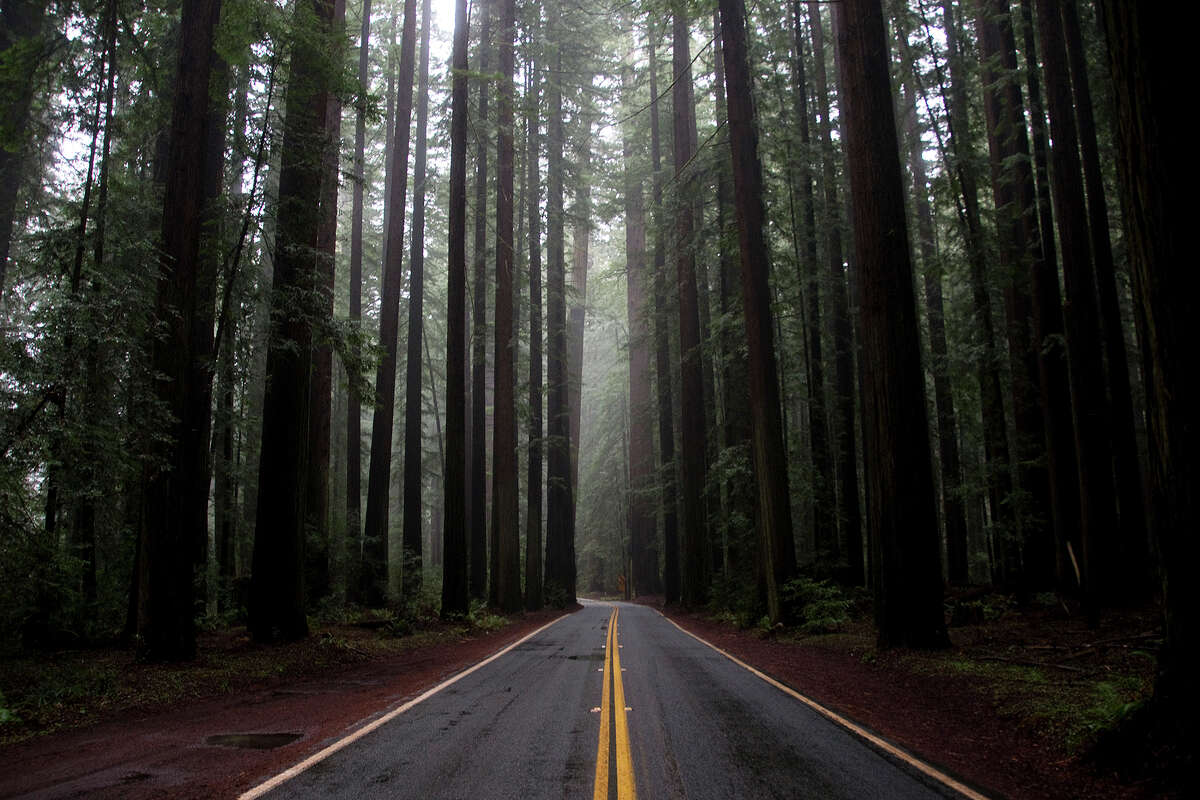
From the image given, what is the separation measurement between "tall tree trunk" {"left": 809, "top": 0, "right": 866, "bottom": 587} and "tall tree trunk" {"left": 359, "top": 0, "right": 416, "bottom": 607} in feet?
41.4

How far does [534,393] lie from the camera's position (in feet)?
81.3

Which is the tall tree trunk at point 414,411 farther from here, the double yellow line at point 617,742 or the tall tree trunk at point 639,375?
the double yellow line at point 617,742

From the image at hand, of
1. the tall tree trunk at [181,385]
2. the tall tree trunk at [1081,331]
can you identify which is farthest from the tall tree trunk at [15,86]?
the tall tree trunk at [1081,331]

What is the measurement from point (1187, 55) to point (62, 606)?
15662 millimetres

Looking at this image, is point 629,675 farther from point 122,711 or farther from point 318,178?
point 318,178

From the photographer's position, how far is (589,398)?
58.5m

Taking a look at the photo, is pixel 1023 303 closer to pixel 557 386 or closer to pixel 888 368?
pixel 888 368

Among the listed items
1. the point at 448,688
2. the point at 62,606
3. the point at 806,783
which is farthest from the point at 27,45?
the point at 806,783

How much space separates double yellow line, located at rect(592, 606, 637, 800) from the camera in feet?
14.4

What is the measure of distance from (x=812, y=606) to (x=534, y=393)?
13.9 meters

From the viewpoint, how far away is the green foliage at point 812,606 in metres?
13.2

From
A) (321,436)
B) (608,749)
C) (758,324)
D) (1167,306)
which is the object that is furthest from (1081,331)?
(321,436)

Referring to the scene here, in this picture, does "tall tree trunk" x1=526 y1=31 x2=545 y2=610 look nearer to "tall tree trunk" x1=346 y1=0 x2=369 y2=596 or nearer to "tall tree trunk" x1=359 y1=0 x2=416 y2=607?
"tall tree trunk" x1=359 y1=0 x2=416 y2=607

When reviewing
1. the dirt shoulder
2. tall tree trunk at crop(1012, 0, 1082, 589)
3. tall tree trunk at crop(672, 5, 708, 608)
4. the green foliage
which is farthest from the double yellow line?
tall tree trunk at crop(672, 5, 708, 608)
